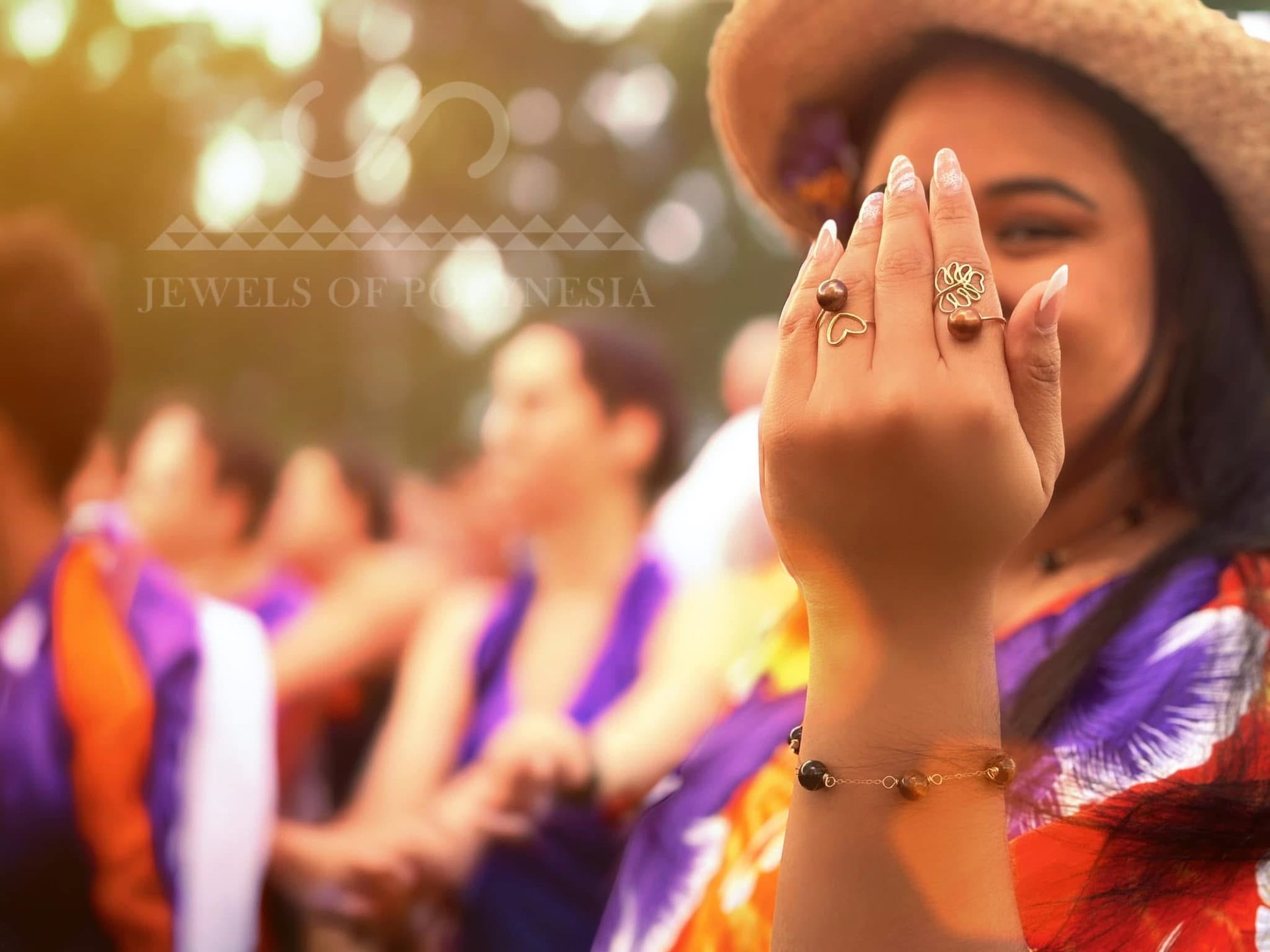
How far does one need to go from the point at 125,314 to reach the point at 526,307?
647 mm

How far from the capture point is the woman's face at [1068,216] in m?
0.77

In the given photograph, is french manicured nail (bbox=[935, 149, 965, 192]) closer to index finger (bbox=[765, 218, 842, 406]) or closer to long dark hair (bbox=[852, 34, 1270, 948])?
index finger (bbox=[765, 218, 842, 406])

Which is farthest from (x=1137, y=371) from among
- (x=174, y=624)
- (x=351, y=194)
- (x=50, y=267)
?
(x=50, y=267)

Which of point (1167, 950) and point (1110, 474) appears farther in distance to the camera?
point (1110, 474)

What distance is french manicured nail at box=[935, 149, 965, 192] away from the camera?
0.56 metres

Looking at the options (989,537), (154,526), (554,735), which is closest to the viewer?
(989,537)

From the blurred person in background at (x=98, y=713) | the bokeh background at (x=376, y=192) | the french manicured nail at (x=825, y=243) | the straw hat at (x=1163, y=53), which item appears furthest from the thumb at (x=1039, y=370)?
the blurred person in background at (x=98, y=713)

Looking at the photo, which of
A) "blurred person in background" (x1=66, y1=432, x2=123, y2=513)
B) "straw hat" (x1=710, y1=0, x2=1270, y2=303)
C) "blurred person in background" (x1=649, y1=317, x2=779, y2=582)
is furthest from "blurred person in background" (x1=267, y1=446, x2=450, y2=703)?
"straw hat" (x1=710, y1=0, x2=1270, y2=303)

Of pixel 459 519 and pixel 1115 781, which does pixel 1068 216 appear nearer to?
pixel 1115 781

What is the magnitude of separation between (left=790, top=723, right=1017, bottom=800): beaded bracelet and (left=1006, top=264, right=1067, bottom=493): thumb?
0.46 ft

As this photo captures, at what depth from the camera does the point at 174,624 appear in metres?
1.63

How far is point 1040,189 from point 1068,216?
3 cm

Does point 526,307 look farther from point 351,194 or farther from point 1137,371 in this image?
point 1137,371

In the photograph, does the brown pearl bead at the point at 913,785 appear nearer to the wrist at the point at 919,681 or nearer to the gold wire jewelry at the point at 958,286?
the wrist at the point at 919,681
